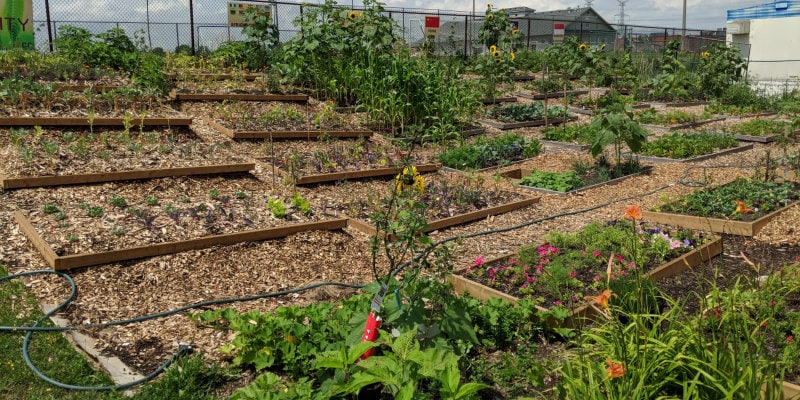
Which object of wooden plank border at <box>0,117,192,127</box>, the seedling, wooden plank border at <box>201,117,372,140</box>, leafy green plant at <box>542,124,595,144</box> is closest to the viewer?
the seedling

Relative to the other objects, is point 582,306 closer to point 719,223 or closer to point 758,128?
point 719,223

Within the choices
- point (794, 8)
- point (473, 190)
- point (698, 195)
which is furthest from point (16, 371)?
point (794, 8)

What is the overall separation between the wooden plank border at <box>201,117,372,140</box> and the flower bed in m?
1.24

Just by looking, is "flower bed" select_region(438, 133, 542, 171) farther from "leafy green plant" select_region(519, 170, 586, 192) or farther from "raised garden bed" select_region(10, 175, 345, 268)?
"raised garden bed" select_region(10, 175, 345, 268)

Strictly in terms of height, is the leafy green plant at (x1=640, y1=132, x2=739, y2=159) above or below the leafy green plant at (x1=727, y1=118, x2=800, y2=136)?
below

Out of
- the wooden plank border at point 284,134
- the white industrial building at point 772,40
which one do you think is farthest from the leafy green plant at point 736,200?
the white industrial building at point 772,40

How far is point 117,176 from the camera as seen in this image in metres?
6.19

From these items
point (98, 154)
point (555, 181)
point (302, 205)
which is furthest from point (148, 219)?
point (555, 181)

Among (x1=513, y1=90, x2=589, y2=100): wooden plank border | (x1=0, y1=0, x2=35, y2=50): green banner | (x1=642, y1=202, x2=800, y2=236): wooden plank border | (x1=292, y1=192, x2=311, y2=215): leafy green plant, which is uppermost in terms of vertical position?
(x1=0, y1=0, x2=35, y2=50): green banner

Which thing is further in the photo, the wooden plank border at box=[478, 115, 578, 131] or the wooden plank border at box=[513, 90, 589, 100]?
the wooden plank border at box=[513, 90, 589, 100]

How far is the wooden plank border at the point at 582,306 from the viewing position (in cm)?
380

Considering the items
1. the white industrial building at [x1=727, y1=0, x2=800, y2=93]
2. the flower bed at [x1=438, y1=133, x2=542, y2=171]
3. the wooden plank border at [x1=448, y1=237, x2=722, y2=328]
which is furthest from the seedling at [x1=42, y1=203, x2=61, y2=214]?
the white industrial building at [x1=727, y1=0, x2=800, y2=93]

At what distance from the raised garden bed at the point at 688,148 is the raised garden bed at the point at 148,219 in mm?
5587

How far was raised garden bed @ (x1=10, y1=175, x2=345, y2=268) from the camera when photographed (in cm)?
468
